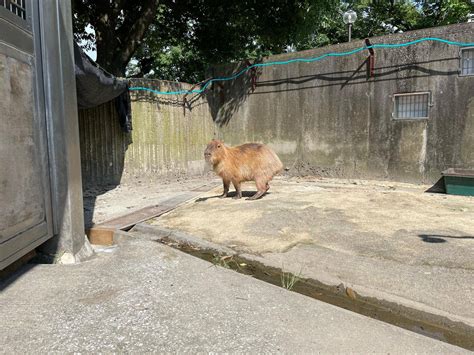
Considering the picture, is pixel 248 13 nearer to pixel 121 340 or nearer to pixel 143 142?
pixel 143 142

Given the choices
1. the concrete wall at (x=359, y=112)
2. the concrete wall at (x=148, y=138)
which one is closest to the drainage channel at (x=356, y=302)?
the concrete wall at (x=148, y=138)

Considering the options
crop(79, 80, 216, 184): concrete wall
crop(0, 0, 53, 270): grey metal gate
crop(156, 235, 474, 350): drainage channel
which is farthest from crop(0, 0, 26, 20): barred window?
crop(79, 80, 216, 184): concrete wall

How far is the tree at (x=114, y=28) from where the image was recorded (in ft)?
27.1

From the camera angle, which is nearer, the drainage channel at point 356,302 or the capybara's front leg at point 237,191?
the drainage channel at point 356,302

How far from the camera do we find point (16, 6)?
2852 mm

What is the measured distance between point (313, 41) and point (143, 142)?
41.7 feet

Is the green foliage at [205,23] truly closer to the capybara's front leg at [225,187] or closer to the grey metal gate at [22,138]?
the capybara's front leg at [225,187]

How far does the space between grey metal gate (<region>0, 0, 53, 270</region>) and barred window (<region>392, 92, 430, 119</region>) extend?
6.79 metres

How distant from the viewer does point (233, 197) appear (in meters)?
6.58

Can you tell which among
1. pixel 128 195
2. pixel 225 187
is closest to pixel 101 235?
pixel 225 187

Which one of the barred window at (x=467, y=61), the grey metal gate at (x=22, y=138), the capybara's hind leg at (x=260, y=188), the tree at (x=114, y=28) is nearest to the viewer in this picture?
the grey metal gate at (x=22, y=138)

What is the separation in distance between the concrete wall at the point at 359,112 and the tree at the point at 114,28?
247cm

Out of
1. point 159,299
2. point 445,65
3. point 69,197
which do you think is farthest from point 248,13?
point 159,299

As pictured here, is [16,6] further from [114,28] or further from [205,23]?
[205,23]
